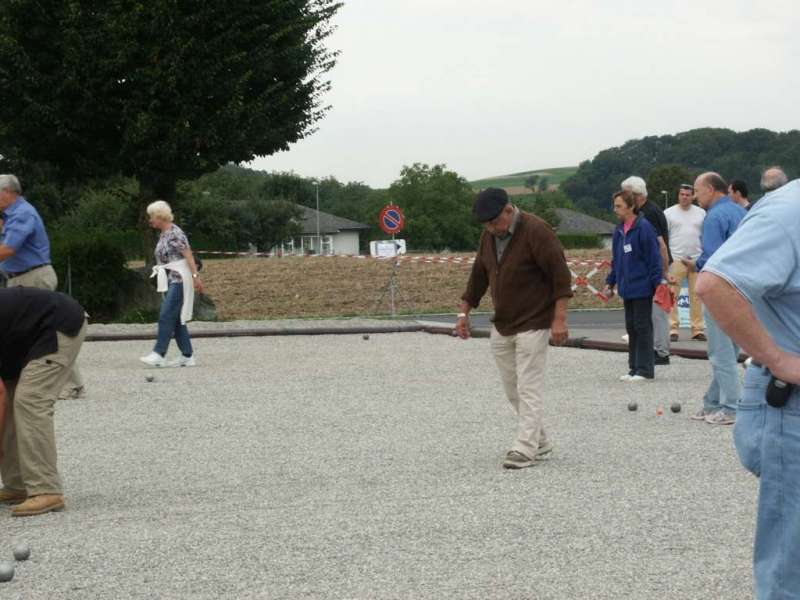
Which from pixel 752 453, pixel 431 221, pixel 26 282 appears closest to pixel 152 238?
pixel 26 282

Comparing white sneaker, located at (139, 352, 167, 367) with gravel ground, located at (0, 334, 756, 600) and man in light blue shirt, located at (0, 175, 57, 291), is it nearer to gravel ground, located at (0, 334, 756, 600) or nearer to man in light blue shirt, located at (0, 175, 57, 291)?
gravel ground, located at (0, 334, 756, 600)

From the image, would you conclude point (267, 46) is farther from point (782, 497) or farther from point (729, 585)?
point (782, 497)

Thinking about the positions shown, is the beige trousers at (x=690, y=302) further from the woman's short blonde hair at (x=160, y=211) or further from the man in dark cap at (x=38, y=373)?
the man in dark cap at (x=38, y=373)

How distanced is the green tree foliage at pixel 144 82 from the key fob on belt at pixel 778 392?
66.0 feet

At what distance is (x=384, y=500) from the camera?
745 cm

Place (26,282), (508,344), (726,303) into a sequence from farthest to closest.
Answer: (26,282) → (508,344) → (726,303)

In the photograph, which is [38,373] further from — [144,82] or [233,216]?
[233,216]

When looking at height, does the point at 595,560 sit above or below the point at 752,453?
below

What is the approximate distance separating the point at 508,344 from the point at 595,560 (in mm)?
3091

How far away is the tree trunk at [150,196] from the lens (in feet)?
81.1

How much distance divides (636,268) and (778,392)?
943 centimetres

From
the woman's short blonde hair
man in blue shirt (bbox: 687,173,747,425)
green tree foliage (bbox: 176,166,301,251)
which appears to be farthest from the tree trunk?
green tree foliage (bbox: 176,166,301,251)

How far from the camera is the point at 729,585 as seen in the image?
546 centimetres

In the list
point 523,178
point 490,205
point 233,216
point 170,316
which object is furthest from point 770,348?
point 523,178
